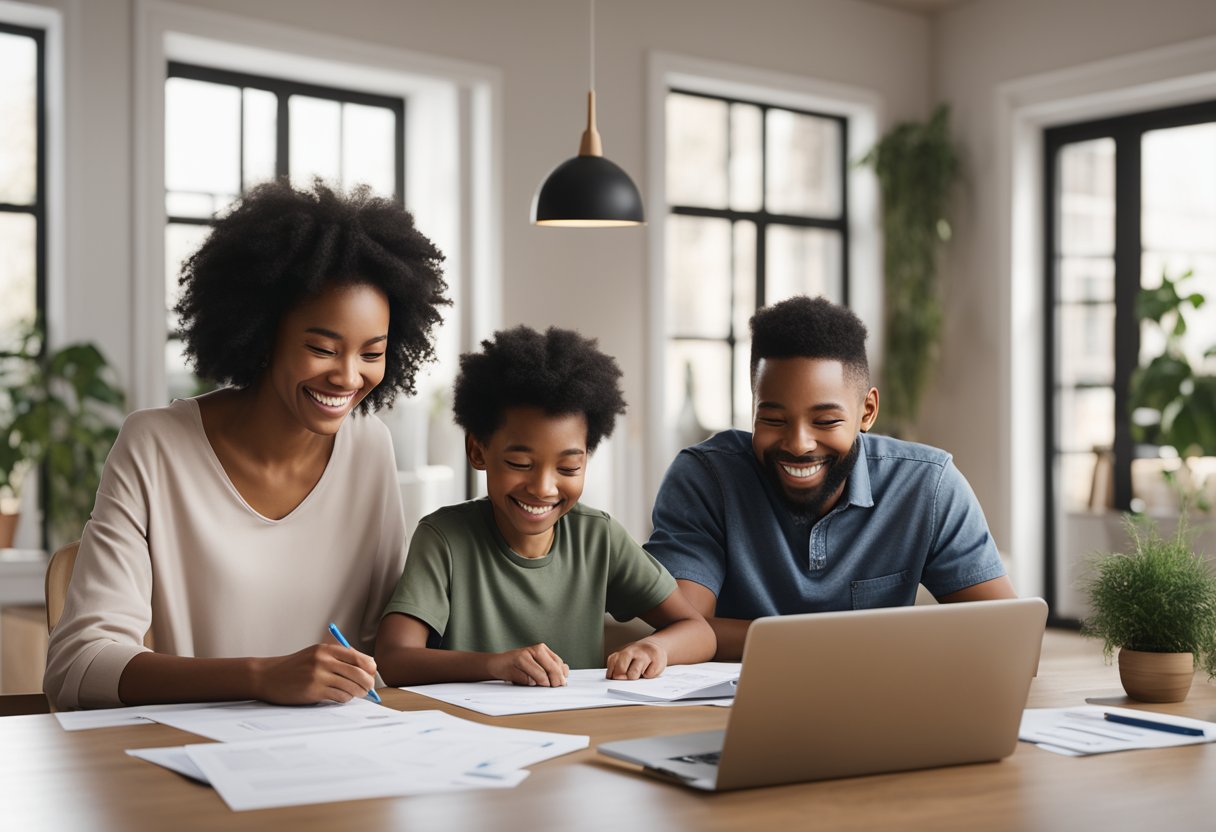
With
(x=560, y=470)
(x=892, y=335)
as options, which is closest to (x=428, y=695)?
(x=560, y=470)

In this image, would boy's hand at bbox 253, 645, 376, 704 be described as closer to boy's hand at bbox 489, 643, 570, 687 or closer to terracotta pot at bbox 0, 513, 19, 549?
boy's hand at bbox 489, 643, 570, 687

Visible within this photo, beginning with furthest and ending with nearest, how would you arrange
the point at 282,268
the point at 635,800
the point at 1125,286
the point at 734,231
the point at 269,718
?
1. the point at 734,231
2. the point at 1125,286
3. the point at 282,268
4. the point at 269,718
5. the point at 635,800

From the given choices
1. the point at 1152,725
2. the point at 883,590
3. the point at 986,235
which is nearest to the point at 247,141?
the point at 986,235

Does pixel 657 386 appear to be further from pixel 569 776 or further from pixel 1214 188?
pixel 569 776

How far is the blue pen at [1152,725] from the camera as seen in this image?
1445 millimetres

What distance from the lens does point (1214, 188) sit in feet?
18.7

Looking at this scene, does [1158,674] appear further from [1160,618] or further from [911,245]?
[911,245]

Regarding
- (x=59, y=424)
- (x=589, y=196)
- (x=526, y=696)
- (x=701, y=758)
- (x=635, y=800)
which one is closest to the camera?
(x=635, y=800)

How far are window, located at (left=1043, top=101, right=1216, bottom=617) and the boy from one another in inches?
166

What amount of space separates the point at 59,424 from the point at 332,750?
Answer: 3.45 metres

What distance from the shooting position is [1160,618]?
1676mm

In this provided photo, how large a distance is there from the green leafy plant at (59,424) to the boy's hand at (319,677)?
2.86 metres

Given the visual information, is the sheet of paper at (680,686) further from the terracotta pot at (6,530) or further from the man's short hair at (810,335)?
the terracotta pot at (6,530)

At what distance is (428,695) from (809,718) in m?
0.60
